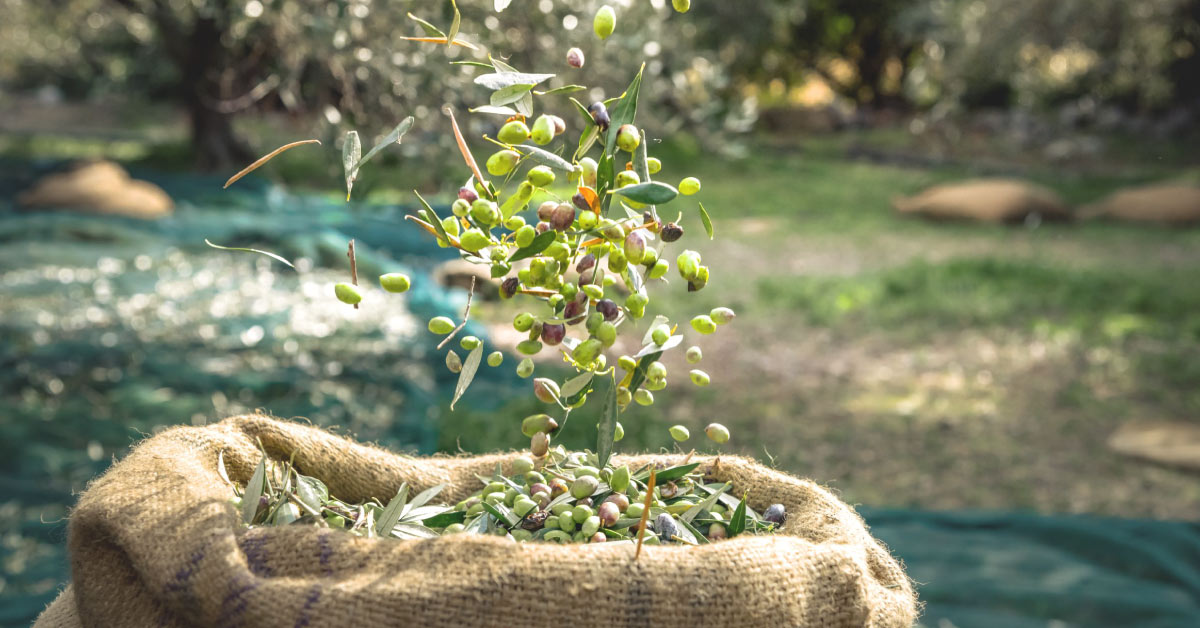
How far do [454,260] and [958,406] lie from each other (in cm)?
409

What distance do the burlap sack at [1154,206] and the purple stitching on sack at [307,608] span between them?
498 inches

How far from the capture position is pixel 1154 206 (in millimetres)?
11953

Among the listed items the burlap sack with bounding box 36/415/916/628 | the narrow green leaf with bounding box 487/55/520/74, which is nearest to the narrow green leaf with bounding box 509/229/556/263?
the narrow green leaf with bounding box 487/55/520/74

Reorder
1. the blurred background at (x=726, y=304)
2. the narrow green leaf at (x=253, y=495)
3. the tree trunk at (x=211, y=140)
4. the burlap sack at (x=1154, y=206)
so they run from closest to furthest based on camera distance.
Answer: the narrow green leaf at (x=253, y=495) < the blurred background at (x=726, y=304) < the burlap sack at (x=1154, y=206) < the tree trunk at (x=211, y=140)

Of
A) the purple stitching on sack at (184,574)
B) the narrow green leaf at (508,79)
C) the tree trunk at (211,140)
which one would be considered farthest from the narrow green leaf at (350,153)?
the tree trunk at (211,140)

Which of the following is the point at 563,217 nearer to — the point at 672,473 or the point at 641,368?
the point at 641,368

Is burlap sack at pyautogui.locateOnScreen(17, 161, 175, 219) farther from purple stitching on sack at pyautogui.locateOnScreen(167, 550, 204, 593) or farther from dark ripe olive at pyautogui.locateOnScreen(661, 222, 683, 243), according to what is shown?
dark ripe olive at pyautogui.locateOnScreen(661, 222, 683, 243)

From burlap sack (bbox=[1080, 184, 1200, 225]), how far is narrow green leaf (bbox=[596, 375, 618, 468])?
1227 cm

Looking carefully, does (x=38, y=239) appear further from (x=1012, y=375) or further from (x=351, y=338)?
(x=1012, y=375)

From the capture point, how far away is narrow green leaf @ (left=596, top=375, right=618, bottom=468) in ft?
4.70

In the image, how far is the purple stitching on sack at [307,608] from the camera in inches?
49.3

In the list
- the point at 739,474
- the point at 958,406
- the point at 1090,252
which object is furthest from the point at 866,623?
the point at 1090,252

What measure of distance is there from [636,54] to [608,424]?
331 cm

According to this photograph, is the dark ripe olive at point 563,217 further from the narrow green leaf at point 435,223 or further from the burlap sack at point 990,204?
the burlap sack at point 990,204
